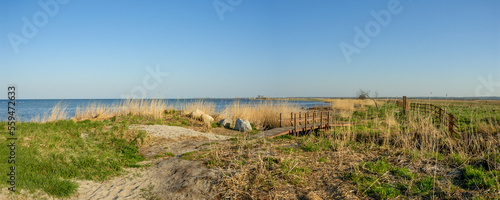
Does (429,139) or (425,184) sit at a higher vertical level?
(429,139)

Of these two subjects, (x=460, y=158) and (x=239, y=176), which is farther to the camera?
(x=460, y=158)

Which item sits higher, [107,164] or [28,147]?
[28,147]

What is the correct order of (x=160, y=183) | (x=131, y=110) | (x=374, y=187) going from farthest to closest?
(x=131, y=110)
(x=160, y=183)
(x=374, y=187)

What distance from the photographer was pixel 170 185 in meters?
5.16

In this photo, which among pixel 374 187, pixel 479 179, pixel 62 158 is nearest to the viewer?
pixel 374 187

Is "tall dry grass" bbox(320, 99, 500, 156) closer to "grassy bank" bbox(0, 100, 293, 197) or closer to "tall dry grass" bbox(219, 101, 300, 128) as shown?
"grassy bank" bbox(0, 100, 293, 197)

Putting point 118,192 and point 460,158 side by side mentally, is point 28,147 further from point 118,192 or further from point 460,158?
point 460,158

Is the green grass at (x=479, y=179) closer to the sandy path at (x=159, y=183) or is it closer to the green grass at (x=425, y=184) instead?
the green grass at (x=425, y=184)

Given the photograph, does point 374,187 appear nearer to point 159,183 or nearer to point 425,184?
point 425,184

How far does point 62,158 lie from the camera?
586 centimetres

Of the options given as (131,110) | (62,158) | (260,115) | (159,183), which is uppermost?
(131,110)

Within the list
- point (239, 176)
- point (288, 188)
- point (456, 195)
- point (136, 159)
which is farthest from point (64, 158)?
point (456, 195)

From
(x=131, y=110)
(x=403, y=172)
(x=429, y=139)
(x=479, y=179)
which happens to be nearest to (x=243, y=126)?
(x=131, y=110)

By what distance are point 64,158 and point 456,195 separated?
7.59 metres
